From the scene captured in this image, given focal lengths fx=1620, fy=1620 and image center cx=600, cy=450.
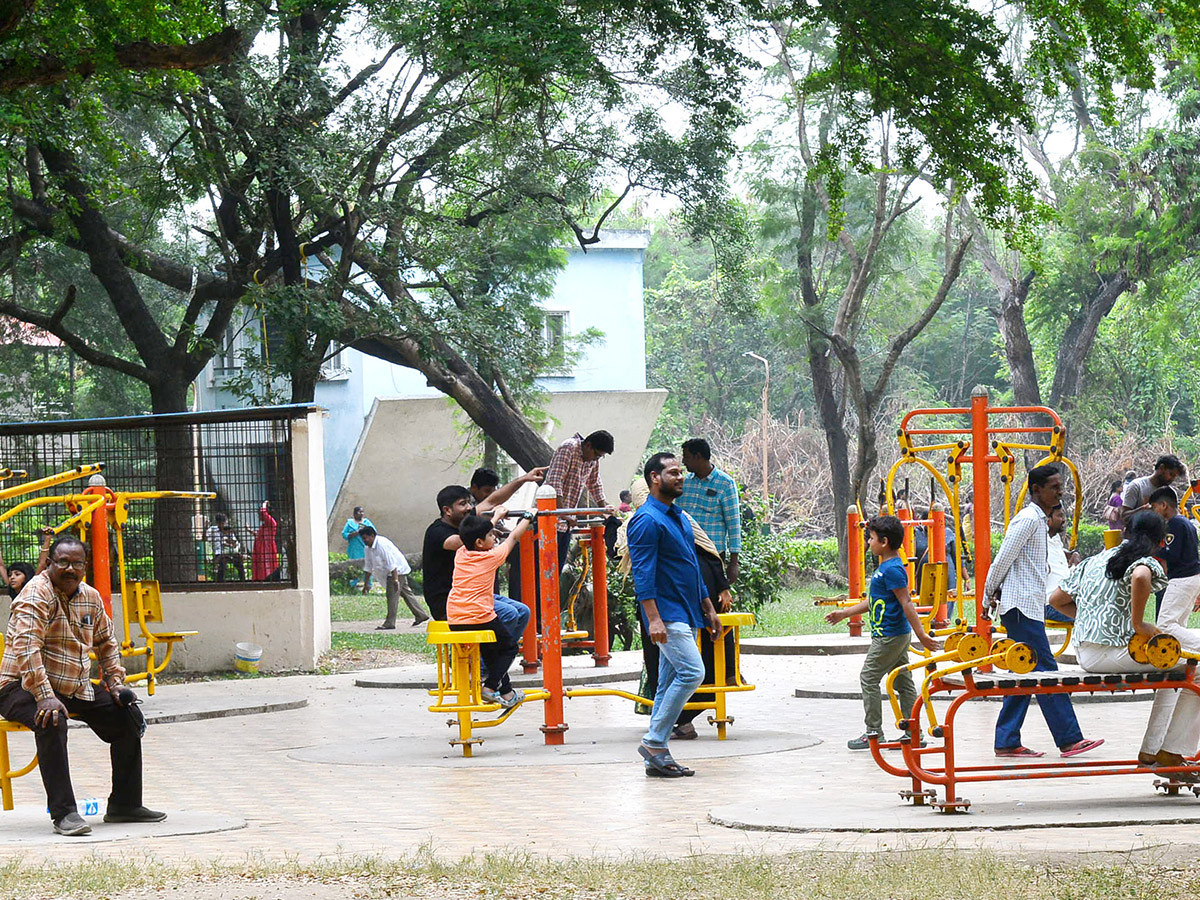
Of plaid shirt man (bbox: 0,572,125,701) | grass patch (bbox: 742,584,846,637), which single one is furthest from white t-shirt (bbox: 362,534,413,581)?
plaid shirt man (bbox: 0,572,125,701)

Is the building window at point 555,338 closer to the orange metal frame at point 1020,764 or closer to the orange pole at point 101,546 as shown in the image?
the orange pole at point 101,546

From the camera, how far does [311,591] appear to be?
17.0 metres

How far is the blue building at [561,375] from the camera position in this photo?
3703 centimetres

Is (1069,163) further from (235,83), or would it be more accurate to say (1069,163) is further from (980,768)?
(980,768)

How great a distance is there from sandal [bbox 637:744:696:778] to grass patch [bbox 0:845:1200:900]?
8.04 ft

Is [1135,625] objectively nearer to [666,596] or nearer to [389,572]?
[666,596]

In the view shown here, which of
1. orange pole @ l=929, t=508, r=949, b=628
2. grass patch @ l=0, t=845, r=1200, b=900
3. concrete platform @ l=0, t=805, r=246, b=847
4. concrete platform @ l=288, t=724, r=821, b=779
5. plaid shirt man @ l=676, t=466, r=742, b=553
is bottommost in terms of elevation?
concrete platform @ l=288, t=724, r=821, b=779

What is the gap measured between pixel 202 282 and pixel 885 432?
98.6 feet

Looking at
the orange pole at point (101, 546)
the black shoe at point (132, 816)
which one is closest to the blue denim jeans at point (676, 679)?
the black shoe at point (132, 816)

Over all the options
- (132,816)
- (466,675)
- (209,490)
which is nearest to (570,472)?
(466,675)

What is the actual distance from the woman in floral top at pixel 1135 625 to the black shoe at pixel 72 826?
4922 millimetres

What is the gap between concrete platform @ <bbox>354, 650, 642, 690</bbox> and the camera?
14.0 m

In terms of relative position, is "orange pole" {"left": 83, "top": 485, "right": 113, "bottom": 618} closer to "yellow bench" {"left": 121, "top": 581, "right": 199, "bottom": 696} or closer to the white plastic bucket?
"yellow bench" {"left": 121, "top": 581, "right": 199, "bottom": 696}

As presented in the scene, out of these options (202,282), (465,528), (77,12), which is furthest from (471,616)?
(202,282)
